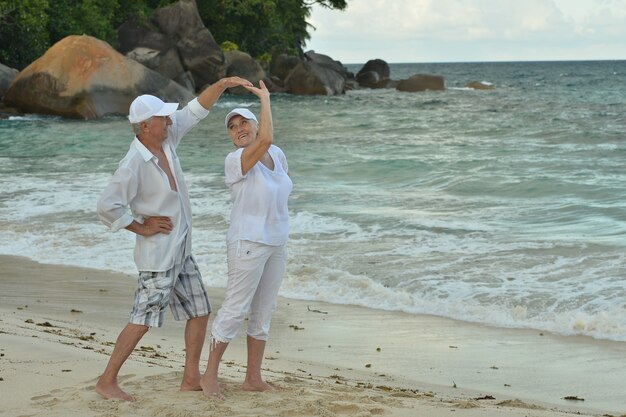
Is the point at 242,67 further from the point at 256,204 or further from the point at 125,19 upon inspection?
the point at 256,204

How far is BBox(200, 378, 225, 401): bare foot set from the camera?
4.56 metres

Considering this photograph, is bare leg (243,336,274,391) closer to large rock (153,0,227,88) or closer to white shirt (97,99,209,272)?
white shirt (97,99,209,272)

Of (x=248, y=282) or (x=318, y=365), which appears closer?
(x=248, y=282)

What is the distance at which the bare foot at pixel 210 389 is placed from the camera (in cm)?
456

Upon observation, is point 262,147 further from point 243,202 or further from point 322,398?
point 322,398

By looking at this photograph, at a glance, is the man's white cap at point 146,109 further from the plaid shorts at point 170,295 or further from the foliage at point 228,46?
the foliage at point 228,46

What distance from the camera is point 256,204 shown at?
4570mm

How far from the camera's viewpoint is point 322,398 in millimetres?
4570

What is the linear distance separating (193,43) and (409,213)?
27.2m

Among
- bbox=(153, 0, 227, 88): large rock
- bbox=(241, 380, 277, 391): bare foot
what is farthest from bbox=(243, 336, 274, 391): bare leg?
bbox=(153, 0, 227, 88): large rock

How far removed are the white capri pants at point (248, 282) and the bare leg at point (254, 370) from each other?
14 centimetres

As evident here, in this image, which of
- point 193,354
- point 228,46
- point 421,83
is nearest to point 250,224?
point 193,354

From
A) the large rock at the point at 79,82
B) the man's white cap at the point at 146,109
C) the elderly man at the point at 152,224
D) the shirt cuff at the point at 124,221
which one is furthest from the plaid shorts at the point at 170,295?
the large rock at the point at 79,82

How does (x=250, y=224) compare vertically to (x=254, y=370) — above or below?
above
